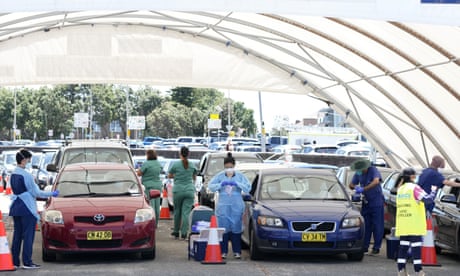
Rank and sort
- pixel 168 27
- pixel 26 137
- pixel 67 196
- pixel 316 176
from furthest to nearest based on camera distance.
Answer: pixel 26 137 < pixel 168 27 < pixel 316 176 < pixel 67 196

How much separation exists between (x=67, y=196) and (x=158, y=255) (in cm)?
175

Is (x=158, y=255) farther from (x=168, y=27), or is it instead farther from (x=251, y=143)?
(x=251, y=143)

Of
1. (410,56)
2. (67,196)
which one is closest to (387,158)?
(410,56)

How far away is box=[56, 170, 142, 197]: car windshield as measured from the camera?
14.1m

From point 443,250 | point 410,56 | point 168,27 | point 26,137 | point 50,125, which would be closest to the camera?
point 443,250

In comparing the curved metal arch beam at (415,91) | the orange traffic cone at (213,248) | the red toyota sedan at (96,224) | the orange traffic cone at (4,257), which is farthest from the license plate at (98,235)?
the curved metal arch beam at (415,91)

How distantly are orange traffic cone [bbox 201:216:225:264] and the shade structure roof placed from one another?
8.42m

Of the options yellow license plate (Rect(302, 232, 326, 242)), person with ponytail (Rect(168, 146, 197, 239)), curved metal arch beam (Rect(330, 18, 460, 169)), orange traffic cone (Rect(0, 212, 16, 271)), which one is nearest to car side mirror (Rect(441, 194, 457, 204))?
yellow license plate (Rect(302, 232, 326, 242))

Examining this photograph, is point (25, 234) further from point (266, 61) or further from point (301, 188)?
point (266, 61)

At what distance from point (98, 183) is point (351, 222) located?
4.18 meters

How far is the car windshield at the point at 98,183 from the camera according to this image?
1409 centimetres

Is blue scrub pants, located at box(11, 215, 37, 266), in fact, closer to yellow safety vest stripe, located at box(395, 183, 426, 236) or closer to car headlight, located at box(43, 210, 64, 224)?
car headlight, located at box(43, 210, 64, 224)

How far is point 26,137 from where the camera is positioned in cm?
11038

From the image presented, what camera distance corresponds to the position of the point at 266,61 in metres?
27.5
